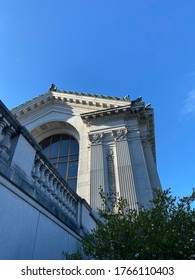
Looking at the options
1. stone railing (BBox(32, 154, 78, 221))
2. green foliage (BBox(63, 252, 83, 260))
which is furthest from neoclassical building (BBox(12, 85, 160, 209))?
green foliage (BBox(63, 252, 83, 260))

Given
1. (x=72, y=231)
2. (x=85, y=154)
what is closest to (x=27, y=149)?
(x=72, y=231)

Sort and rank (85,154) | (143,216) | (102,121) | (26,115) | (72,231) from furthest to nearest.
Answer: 1. (26,115)
2. (102,121)
3. (85,154)
4. (72,231)
5. (143,216)

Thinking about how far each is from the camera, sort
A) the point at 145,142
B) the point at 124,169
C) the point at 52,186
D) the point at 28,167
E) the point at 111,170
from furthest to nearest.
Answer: the point at 145,142
the point at 111,170
the point at 124,169
the point at 52,186
the point at 28,167

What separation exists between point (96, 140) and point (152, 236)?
11.0 m

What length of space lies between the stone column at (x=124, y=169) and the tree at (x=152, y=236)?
676cm

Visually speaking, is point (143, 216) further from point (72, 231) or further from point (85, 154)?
point (85, 154)

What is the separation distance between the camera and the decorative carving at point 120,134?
14.5 m

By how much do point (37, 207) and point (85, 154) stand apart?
33.3 feet

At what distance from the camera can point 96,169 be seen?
13375mm

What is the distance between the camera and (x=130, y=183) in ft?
39.8

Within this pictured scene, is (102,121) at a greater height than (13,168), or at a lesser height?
greater

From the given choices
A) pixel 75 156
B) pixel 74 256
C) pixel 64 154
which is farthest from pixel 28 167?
pixel 64 154

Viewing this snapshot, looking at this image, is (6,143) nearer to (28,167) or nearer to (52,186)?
(28,167)

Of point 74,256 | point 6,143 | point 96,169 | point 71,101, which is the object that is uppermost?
point 71,101
